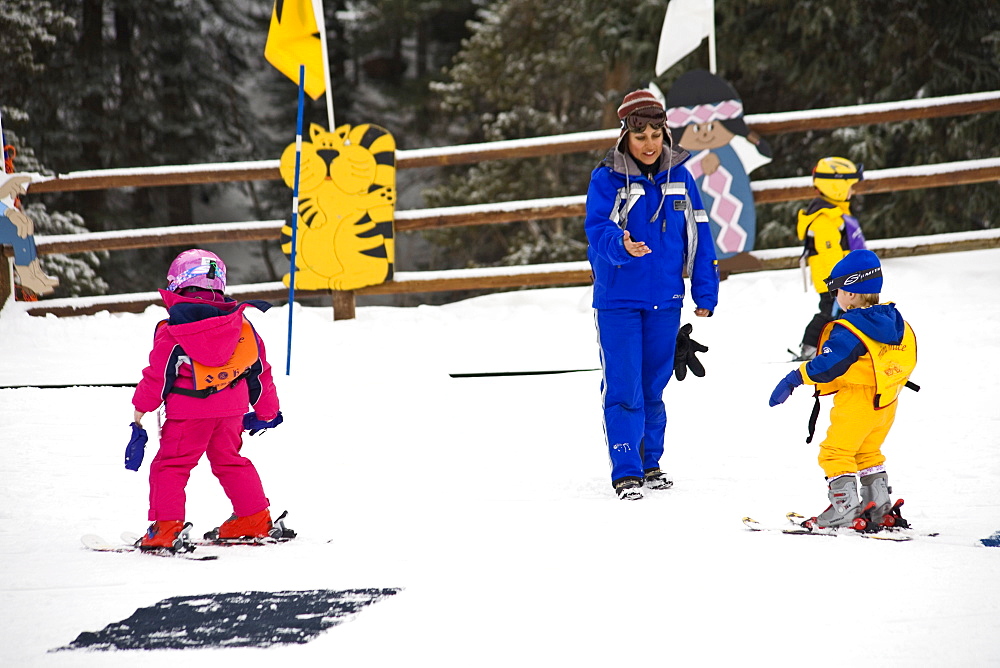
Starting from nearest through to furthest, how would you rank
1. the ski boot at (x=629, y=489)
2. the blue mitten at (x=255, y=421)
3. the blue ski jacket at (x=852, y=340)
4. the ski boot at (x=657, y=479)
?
the blue ski jacket at (x=852, y=340) < the blue mitten at (x=255, y=421) < the ski boot at (x=629, y=489) < the ski boot at (x=657, y=479)

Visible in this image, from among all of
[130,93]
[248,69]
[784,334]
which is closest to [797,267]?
[784,334]

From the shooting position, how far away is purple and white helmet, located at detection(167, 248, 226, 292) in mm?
3572

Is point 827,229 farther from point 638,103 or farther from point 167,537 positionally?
point 167,537

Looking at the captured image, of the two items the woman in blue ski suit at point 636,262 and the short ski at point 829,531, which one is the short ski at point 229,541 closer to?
the woman in blue ski suit at point 636,262

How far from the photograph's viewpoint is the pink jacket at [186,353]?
11.5ft

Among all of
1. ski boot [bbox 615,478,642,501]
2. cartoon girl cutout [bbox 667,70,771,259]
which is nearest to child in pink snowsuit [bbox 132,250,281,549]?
ski boot [bbox 615,478,642,501]

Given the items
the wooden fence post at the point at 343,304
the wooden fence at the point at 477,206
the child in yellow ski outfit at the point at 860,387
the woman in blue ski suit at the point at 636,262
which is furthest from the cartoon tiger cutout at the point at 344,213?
the child in yellow ski outfit at the point at 860,387

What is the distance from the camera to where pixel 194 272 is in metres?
3.58

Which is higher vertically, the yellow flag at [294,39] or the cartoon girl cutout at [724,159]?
the yellow flag at [294,39]

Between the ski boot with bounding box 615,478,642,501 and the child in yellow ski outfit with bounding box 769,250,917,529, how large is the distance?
29.0 inches

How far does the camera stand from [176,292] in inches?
143

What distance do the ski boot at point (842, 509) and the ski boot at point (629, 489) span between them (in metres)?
0.73

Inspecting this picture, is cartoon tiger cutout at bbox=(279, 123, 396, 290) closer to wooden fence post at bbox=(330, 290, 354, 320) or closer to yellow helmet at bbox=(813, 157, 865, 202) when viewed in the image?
wooden fence post at bbox=(330, 290, 354, 320)

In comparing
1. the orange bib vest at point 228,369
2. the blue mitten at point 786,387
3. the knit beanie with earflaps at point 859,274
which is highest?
the knit beanie with earflaps at point 859,274
